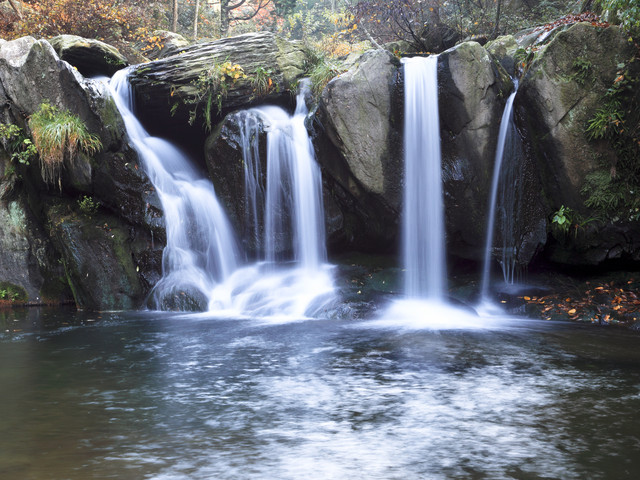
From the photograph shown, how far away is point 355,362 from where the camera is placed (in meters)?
5.72

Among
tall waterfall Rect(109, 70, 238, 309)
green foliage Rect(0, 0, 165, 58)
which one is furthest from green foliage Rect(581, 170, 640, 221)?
green foliage Rect(0, 0, 165, 58)

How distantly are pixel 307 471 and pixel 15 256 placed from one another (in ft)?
33.5

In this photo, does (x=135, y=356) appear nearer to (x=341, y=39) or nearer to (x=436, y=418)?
(x=436, y=418)

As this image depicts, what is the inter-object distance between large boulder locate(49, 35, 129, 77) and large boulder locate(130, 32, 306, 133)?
52.2 inches

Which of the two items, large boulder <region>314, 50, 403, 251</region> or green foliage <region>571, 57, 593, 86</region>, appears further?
large boulder <region>314, 50, 403, 251</region>

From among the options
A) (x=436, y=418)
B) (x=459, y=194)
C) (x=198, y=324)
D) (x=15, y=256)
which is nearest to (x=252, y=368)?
(x=436, y=418)

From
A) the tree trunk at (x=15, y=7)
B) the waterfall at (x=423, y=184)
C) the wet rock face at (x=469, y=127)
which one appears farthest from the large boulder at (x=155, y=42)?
the wet rock face at (x=469, y=127)

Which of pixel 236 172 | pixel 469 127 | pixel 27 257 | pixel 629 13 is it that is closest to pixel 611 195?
pixel 469 127

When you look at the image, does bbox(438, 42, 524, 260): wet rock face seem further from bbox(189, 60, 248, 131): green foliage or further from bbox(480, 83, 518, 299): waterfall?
bbox(189, 60, 248, 131): green foliage

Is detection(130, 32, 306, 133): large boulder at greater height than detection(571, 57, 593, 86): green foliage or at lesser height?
greater

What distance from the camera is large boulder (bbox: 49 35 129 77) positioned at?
12266 mm

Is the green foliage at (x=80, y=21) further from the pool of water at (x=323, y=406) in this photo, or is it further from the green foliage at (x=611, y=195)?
the green foliage at (x=611, y=195)

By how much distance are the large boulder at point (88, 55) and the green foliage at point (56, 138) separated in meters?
2.22

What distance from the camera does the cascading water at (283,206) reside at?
10.7 m
